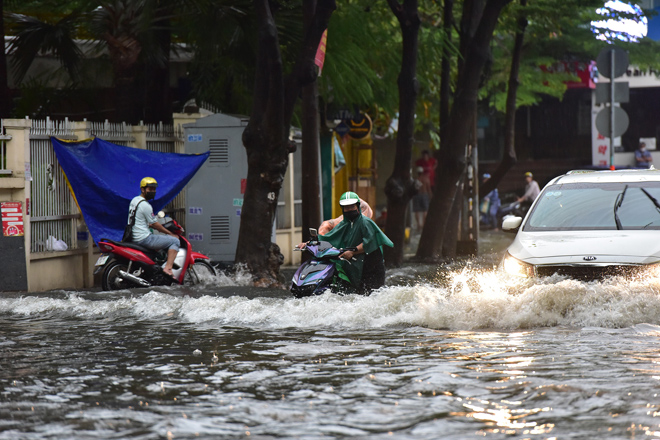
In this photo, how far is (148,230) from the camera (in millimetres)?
13578

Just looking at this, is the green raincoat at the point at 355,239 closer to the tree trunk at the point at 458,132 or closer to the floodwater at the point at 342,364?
the floodwater at the point at 342,364

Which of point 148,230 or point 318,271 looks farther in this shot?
point 148,230

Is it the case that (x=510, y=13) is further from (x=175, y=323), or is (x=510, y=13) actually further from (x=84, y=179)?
(x=175, y=323)

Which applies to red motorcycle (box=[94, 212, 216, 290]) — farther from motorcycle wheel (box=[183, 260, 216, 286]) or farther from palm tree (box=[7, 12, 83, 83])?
palm tree (box=[7, 12, 83, 83])

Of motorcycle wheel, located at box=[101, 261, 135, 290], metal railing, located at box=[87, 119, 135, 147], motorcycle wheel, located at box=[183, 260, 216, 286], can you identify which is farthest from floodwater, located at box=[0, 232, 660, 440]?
metal railing, located at box=[87, 119, 135, 147]

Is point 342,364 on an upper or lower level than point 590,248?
lower

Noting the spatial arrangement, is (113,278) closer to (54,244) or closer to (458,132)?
(54,244)

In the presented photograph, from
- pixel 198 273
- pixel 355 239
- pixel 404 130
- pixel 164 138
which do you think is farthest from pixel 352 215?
pixel 404 130

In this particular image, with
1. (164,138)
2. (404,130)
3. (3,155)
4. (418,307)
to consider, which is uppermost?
(404,130)

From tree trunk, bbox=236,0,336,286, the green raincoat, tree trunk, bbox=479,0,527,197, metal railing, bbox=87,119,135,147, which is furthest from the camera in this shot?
tree trunk, bbox=479,0,527,197

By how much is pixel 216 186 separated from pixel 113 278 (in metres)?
3.72

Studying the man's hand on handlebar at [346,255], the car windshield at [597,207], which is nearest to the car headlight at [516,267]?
the car windshield at [597,207]

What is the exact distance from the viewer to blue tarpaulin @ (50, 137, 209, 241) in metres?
14.5

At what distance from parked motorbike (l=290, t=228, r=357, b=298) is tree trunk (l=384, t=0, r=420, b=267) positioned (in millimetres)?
7628
